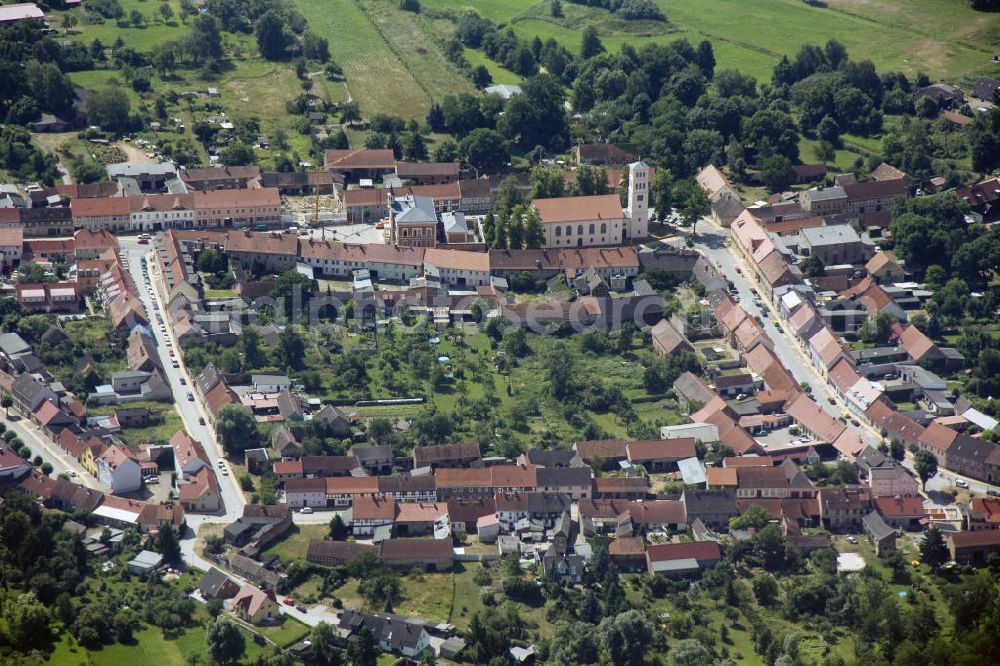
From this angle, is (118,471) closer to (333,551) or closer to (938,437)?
(333,551)

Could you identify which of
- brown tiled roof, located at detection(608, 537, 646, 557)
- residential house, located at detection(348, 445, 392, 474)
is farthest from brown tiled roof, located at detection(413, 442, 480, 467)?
brown tiled roof, located at detection(608, 537, 646, 557)

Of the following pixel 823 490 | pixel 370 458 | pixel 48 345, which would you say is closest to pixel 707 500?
pixel 823 490

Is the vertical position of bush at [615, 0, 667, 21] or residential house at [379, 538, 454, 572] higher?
bush at [615, 0, 667, 21]

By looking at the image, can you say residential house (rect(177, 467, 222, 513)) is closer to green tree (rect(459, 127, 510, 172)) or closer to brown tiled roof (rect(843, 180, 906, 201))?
green tree (rect(459, 127, 510, 172))

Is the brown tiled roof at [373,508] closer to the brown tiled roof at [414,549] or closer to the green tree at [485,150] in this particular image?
the brown tiled roof at [414,549]

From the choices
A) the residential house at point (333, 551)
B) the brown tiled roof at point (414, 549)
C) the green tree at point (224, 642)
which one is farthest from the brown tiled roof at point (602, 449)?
the green tree at point (224, 642)

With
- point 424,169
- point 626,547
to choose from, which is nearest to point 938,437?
point 626,547

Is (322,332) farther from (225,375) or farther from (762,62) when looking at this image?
(762,62)
